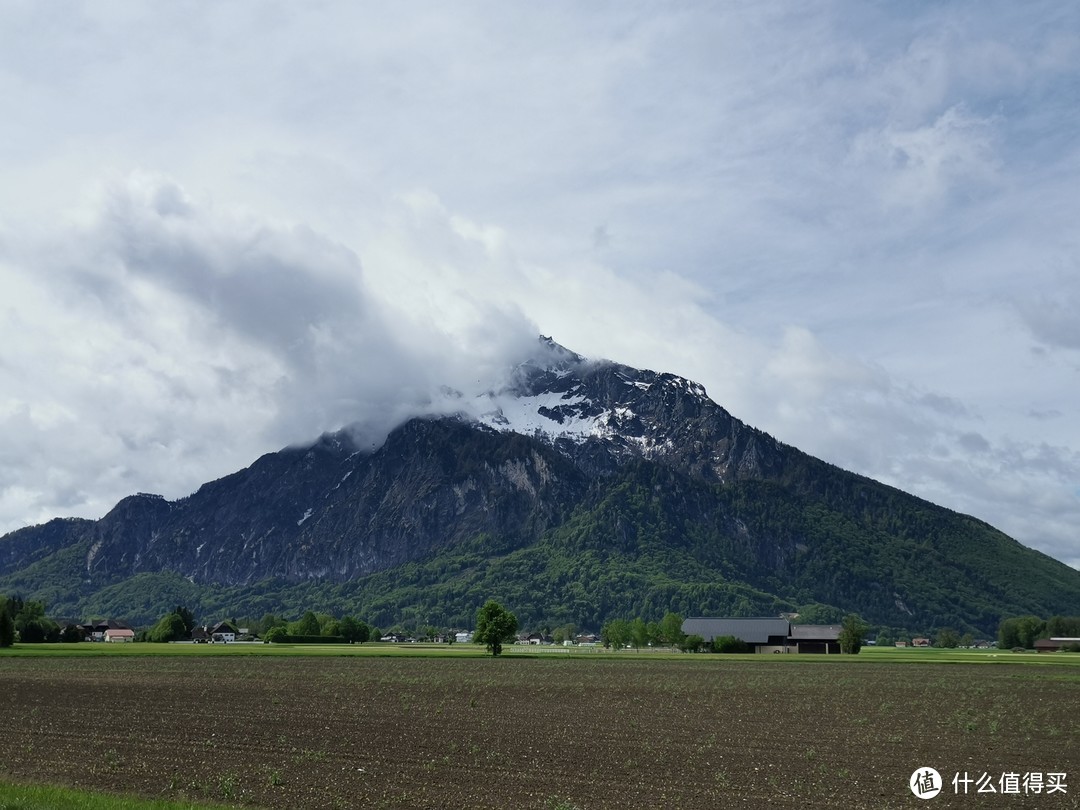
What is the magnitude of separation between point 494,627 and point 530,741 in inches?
4549

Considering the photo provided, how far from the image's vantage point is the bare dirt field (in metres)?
31.5

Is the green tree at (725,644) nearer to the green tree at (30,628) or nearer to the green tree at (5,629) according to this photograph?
the green tree at (5,629)

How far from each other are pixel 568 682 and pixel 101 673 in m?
43.7

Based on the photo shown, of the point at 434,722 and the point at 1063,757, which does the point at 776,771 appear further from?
the point at 434,722

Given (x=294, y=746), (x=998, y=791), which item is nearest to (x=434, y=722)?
(x=294, y=746)

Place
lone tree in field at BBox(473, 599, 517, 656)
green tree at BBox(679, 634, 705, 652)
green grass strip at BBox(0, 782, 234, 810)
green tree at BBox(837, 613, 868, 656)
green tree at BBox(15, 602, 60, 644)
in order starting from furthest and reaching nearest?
1. green tree at BBox(679, 634, 705, 652)
2. green tree at BBox(837, 613, 868, 656)
3. green tree at BBox(15, 602, 60, 644)
4. lone tree in field at BBox(473, 599, 517, 656)
5. green grass strip at BBox(0, 782, 234, 810)

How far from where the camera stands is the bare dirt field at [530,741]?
103 feet

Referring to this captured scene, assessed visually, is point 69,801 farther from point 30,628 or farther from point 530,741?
point 30,628

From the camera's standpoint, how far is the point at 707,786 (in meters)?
32.4

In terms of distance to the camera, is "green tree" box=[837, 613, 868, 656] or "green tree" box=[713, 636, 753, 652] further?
"green tree" box=[713, 636, 753, 652]

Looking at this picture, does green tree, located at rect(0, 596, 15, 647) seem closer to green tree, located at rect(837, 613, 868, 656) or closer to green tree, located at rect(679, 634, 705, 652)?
green tree, located at rect(679, 634, 705, 652)

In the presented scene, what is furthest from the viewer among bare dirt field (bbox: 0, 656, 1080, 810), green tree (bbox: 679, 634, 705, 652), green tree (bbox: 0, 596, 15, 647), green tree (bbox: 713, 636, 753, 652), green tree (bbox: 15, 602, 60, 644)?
green tree (bbox: 679, 634, 705, 652)

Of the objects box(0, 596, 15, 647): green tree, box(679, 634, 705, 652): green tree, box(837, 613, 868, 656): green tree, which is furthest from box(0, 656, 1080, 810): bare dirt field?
box(679, 634, 705, 652): green tree

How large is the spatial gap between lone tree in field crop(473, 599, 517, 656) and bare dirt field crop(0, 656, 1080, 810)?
255 ft
